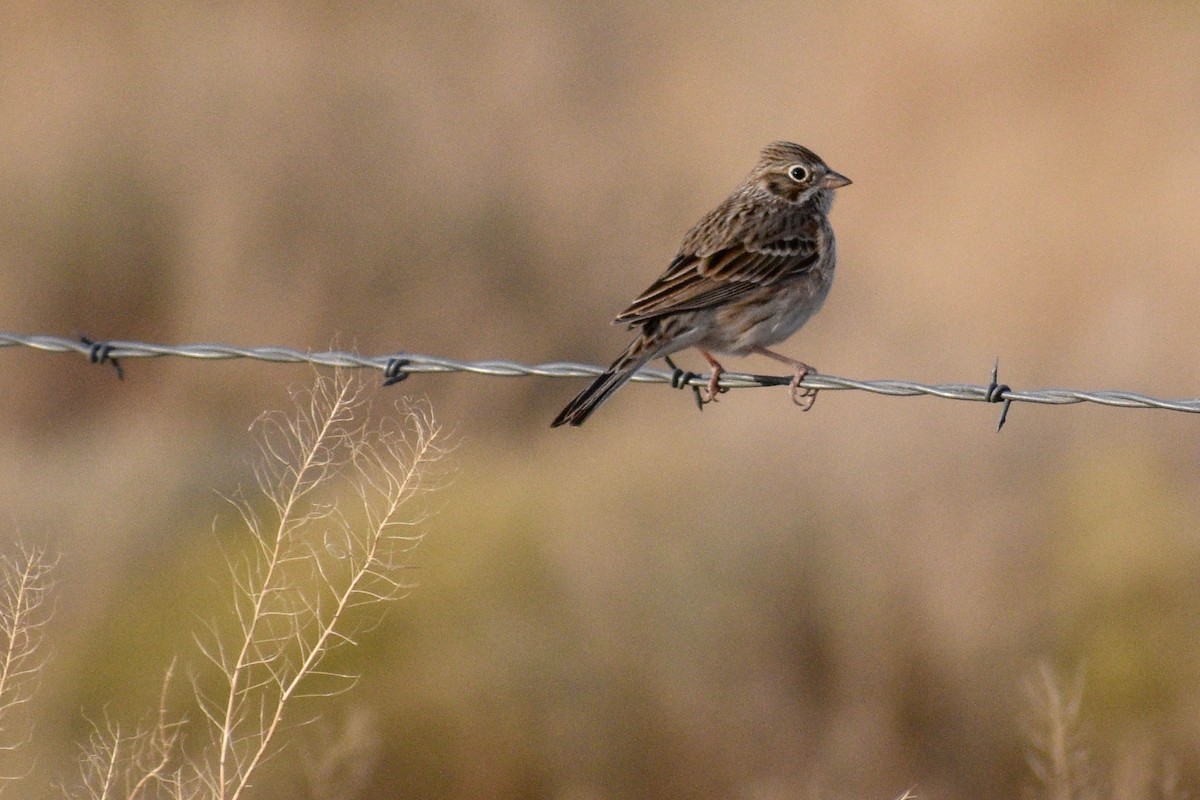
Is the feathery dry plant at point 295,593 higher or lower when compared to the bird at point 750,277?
lower

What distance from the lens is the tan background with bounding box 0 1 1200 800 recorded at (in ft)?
29.8

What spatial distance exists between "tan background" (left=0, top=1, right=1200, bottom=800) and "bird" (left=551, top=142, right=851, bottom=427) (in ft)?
6.72

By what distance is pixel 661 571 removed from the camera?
9.77 meters

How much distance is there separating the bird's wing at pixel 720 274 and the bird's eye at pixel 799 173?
2.33 ft

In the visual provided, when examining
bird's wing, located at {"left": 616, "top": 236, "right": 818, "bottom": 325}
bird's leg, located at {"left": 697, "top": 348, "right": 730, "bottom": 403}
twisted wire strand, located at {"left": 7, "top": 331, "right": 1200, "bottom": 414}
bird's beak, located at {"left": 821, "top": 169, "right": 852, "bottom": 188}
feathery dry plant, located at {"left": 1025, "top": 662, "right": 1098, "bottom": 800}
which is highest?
bird's beak, located at {"left": 821, "top": 169, "right": 852, "bottom": 188}

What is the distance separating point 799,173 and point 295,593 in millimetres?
3835

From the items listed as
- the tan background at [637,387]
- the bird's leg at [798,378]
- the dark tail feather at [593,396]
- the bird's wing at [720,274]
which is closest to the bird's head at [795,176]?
the bird's wing at [720,274]

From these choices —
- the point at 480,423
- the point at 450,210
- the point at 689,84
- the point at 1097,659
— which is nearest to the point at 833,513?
the point at 1097,659

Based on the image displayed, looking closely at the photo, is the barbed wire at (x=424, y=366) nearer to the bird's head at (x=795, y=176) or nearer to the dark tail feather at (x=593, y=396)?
the dark tail feather at (x=593, y=396)

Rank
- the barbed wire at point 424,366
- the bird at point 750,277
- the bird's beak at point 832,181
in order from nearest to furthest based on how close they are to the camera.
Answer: the barbed wire at point 424,366 → the bird at point 750,277 → the bird's beak at point 832,181

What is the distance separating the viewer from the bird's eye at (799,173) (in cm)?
928

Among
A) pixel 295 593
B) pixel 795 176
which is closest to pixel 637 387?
pixel 795 176

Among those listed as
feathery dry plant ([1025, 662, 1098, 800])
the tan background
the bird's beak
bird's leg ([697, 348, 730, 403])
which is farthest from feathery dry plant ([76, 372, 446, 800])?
the bird's beak

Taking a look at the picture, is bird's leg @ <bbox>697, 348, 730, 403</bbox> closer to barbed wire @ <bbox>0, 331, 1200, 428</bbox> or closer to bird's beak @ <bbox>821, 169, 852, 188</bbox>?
barbed wire @ <bbox>0, 331, 1200, 428</bbox>
